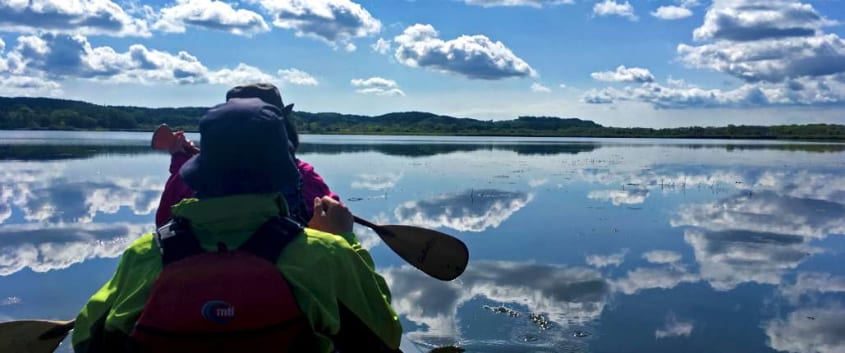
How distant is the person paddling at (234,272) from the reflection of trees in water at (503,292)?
402 centimetres

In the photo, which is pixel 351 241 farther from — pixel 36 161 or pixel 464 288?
pixel 36 161

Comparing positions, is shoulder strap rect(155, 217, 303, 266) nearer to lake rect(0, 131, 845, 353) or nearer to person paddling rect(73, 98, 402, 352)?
person paddling rect(73, 98, 402, 352)

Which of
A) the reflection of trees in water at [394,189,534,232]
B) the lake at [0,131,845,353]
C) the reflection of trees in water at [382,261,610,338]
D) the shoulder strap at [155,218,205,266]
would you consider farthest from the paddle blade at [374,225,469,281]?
the reflection of trees in water at [394,189,534,232]

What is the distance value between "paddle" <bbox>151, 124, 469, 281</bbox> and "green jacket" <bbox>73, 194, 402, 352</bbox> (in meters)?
1.66

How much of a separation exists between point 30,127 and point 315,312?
290ft

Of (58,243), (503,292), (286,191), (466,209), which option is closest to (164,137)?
(286,191)

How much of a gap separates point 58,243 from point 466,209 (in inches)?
251

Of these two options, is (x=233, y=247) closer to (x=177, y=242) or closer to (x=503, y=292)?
(x=177, y=242)

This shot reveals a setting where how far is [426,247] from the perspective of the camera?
334cm

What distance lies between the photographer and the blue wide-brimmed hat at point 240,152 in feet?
5.14

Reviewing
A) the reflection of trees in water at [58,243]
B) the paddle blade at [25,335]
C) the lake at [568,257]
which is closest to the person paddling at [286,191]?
the paddle blade at [25,335]

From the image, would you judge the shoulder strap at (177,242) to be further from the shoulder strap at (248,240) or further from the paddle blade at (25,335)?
the paddle blade at (25,335)

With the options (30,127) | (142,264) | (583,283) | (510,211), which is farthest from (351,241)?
(30,127)

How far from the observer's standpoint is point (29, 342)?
2.73 meters
